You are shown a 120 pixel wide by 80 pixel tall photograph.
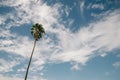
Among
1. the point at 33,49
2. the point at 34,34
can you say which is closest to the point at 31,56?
the point at 33,49

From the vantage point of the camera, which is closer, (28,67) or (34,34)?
(28,67)

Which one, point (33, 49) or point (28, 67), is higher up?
point (33, 49)

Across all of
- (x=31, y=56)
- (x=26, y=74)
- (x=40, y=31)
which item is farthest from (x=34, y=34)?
(x=26, y=74)

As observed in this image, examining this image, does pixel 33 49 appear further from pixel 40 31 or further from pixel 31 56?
pixel 40 31

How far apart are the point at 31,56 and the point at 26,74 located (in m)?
5.20

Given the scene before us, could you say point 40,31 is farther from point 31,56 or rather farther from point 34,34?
point 31,56

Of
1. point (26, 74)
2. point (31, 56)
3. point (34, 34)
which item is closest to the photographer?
point (26, 74)

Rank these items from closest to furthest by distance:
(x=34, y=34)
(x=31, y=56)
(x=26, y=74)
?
(x=26, y=74) → (x=31, y=56) → (x=34, y=34)

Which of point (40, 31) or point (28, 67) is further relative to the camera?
point (40, 31)

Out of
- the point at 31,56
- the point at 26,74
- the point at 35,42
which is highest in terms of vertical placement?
the point at 35,42

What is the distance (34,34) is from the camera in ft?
177

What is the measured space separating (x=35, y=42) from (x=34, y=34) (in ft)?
7.86

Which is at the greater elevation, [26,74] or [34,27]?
Answer: [34,27]

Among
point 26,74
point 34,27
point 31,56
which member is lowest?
point 26,74
